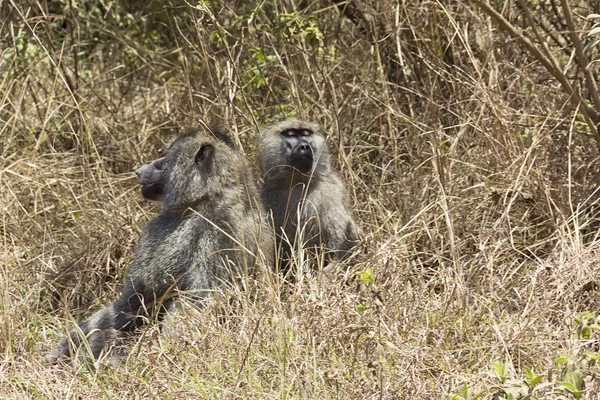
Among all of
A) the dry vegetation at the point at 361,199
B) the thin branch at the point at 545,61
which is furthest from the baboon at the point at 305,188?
the thin branch at the point at 545,61

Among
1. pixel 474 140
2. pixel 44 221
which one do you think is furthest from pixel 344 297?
pixel 44 221

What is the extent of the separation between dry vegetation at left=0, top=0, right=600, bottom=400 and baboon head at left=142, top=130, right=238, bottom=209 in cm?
52

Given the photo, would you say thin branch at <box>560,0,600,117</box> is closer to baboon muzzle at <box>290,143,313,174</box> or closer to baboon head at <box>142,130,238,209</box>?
baboon muzzle at <box>290,143,313,174</box>

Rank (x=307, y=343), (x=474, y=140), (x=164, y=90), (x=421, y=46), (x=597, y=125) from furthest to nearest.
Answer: (x=164, y=90)
(x=421, y=46)
(x=474, y=140)
(x=597, y=125)
(x=307, y=343)

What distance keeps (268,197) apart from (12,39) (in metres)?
1.74

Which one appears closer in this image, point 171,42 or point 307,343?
point 307,343

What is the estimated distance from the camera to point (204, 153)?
396 centimetres

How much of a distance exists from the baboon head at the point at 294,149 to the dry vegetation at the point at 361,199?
21cm

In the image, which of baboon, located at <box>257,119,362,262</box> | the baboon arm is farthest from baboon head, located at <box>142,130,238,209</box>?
baboon, located at <box>257,119,362,262</box>

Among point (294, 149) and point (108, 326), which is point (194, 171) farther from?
point (294, 149)

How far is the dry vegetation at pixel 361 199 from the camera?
10.7ft

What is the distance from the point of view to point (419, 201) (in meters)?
4.75

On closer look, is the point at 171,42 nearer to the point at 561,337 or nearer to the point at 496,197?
the point at 496,197

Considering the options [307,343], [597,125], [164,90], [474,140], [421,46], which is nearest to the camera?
[307,343]
